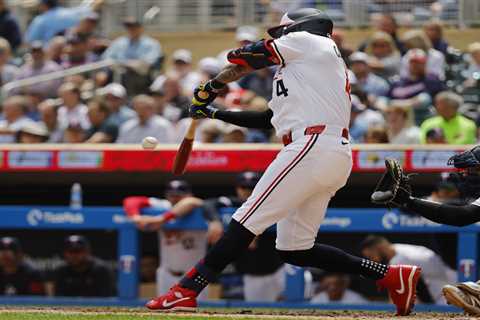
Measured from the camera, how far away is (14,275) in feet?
34.1

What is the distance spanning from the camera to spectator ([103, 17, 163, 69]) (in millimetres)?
13305

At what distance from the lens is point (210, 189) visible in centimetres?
1049

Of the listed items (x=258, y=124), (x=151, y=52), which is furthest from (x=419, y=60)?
(x=258, y=124)

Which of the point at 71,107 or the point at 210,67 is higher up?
the point at 210,67

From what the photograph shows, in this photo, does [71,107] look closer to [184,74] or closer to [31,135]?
[31,135]

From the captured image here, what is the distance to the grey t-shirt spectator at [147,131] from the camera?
10.9 meters

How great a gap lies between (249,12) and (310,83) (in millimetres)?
8260

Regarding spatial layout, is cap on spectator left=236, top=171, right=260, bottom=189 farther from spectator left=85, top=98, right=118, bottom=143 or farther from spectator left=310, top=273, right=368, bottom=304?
spectator left=85, top=98, right=118, bottom=143

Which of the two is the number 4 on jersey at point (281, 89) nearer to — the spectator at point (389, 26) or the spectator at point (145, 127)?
the spectator at point (145, 127)

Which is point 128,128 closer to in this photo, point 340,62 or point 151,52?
point 151,52

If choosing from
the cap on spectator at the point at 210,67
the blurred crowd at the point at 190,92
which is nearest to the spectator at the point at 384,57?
the blurred crowd at the point at 190,92

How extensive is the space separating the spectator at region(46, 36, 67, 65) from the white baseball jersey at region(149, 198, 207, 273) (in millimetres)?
4731

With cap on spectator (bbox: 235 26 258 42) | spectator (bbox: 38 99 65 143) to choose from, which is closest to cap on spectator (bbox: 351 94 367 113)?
cap on spectator (bbox: 235 26 258 42)

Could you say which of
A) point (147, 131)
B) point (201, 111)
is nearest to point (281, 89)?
point (201, 111)
